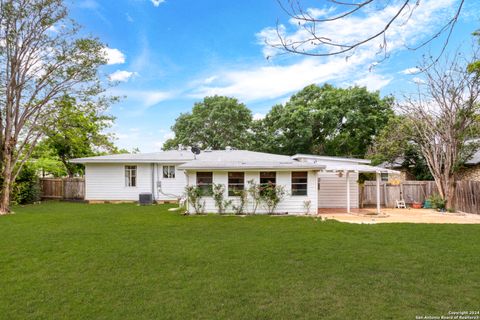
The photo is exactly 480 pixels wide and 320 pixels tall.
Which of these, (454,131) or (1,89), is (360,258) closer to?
(454,131)

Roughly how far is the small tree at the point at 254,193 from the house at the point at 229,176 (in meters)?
0.20

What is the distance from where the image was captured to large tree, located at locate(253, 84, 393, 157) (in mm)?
22031

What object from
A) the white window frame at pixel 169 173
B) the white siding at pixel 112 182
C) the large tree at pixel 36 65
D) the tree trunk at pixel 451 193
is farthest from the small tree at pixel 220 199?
the tree trunk at pixel 451 193

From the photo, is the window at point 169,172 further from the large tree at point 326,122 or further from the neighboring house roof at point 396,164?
the neighboring house roof at point 396,164

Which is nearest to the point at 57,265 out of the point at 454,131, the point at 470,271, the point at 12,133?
the point at 470,271

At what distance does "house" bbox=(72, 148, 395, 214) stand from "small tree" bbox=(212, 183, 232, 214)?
0.21 meters

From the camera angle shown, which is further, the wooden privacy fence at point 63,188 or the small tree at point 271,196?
the wooden privacy fence at point 63,188

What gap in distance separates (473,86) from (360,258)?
38.3ft

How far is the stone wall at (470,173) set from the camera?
15.4m

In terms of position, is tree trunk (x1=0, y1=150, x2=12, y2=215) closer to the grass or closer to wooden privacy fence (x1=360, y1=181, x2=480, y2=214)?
the grass

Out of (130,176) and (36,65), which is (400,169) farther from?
(36,65)

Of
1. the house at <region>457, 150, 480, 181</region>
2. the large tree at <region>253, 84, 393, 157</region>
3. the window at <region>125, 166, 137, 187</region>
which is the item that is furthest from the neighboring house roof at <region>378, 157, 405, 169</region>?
the window at <region>125, 166, 137, 187</region>

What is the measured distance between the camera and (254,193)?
1121 cm

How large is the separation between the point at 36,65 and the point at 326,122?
19.6 meters
